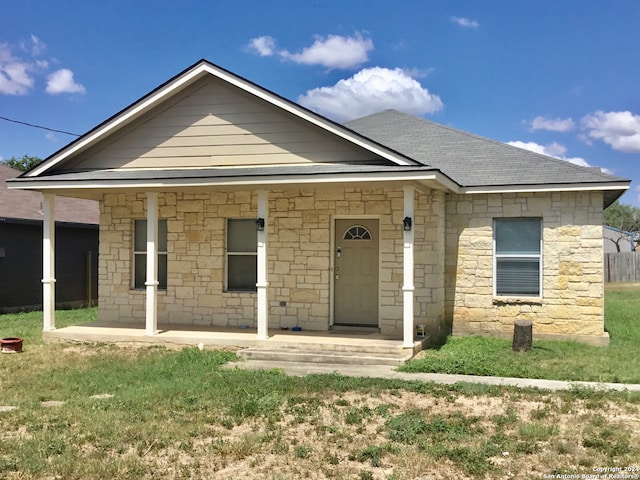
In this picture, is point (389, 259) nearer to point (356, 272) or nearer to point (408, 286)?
point (356, 272)

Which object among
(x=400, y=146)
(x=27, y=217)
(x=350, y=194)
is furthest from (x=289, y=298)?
(x=27, y=217)

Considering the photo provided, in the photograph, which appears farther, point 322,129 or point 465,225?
point 465,225

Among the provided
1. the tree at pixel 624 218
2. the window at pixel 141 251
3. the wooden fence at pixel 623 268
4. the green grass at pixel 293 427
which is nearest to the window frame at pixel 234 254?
the window at pixel 141 251

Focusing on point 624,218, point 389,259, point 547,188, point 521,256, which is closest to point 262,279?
point 389,259

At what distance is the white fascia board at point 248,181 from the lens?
983 cm

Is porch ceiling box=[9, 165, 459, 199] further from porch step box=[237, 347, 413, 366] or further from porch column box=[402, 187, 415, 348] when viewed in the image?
porch step box=[237, 347, 413, 366]

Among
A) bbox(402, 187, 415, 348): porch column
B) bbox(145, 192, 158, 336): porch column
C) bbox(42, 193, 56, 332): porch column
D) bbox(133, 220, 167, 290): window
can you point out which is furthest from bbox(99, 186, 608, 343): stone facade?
bbox(42, 193, 56, 332): porch column

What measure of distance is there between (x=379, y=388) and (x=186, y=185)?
205 inches

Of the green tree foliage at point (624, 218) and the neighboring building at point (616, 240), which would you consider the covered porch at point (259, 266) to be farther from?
the green tree foliage at point (624, 218)

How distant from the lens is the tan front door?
474 inches

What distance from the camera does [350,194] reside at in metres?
11.8

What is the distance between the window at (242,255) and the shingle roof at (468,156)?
12.3ft

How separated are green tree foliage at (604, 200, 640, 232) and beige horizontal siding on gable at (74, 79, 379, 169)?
67779 mm

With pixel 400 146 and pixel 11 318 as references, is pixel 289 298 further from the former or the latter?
pixel 11 318
